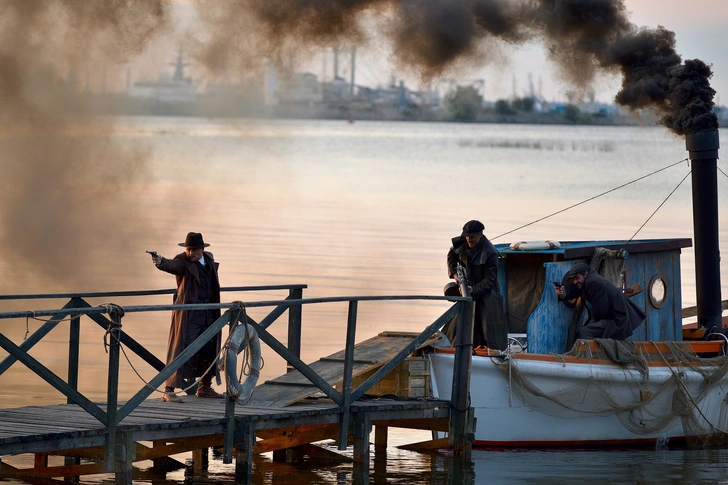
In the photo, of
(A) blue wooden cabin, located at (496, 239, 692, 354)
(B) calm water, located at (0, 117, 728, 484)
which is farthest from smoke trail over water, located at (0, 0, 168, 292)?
(A) blue wooden cabin, located at (496, 239, 692, 354)

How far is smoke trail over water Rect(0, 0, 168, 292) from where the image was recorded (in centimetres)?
2114

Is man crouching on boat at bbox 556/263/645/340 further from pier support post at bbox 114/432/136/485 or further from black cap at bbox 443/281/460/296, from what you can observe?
pier support post at bbox 114/432/136/485

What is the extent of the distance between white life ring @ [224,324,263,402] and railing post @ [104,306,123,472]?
1.11 meters

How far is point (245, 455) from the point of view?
37.1 ft

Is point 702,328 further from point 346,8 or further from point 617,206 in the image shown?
point 617,206

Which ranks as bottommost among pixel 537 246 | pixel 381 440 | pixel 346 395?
pixel 381 440

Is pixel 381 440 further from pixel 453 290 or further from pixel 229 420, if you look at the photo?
pixel 229 420

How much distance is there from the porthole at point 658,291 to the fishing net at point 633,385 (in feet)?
2.05

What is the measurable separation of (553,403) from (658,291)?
7.62 feet

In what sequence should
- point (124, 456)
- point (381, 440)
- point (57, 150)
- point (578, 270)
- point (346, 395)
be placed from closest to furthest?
point (124, 456) < point (346, 395) < point (381, 440) < point (578, 270) < point (57, 150)

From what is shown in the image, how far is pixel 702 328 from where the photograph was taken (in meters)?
16.1

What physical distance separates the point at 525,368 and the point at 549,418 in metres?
0.85

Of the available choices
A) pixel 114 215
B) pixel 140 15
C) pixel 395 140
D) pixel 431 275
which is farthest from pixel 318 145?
pixel 140 15

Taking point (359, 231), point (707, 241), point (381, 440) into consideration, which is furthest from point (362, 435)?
point (359, 231)
